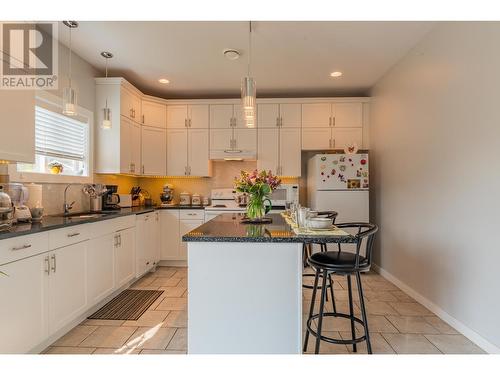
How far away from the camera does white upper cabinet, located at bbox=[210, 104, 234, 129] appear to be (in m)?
4.45

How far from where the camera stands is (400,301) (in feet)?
9.67

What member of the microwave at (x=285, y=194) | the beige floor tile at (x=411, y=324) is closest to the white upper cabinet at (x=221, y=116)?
the microwave at (x=285, y=194)

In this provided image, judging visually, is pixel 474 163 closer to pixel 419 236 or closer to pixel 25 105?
pixel 419 236

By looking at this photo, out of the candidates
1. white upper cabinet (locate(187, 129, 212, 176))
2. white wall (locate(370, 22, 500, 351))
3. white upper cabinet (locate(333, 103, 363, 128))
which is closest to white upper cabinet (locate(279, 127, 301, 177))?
white upper cabinet (locate(333, 103, 363, 128))

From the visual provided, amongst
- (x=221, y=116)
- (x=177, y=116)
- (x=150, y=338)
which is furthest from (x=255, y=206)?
(x=177, y=116)

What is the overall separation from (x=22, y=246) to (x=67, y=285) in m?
0.59

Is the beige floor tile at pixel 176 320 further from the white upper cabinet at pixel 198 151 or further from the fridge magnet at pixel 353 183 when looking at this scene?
the fridge magnet at pixel 353 183

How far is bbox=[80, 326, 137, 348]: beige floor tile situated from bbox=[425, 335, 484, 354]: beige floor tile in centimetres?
241

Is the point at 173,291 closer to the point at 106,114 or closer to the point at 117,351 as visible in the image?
the point at 117,351

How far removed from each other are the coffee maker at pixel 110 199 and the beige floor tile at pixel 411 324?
3.38 m

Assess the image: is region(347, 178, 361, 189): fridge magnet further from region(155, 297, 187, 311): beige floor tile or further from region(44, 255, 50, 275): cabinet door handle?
region(44, 255, 50, 275): cabinet door handle

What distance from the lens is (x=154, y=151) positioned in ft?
14.2
